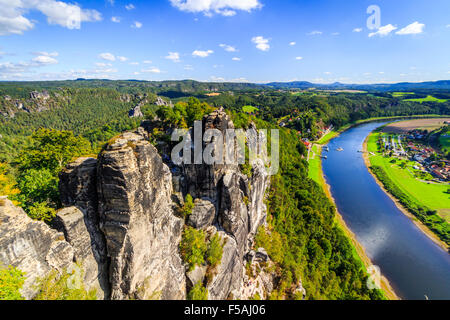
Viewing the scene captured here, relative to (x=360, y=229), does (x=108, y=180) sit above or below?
above

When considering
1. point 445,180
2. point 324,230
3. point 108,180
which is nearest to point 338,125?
point 445,180

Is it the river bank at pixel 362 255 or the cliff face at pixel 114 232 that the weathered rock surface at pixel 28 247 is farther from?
the river bank at pixel 362 255

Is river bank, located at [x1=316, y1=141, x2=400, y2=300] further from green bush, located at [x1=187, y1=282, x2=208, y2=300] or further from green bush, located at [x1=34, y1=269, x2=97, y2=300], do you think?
green bush, located at [x1=34, y1=269, x2=97, y2=300]

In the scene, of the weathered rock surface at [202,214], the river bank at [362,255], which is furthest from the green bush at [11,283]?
the river bank at [362,255]

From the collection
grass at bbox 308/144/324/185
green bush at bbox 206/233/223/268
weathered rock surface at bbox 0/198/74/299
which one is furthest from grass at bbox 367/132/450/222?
weathered rock surface at bbox 0/198/74/299

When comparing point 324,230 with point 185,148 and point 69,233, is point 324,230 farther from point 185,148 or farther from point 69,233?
point 69,233
